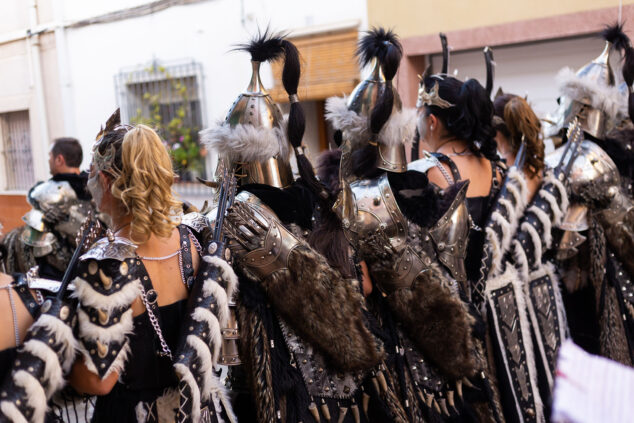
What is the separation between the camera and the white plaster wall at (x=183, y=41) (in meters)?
7.67

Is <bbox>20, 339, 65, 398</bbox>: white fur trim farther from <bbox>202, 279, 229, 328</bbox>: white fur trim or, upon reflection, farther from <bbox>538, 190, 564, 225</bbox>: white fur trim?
<bbox>538, 190, 564, 225</bbox>: white fur trim

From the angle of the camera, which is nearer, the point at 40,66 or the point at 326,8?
the point at 326,8

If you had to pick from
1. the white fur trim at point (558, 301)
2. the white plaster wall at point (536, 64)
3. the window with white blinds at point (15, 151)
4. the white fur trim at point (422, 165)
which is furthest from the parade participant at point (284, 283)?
the window with white blinds at point (15, 151)

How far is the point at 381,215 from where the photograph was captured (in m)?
2.51

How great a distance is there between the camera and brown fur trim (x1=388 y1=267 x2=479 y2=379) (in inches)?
102

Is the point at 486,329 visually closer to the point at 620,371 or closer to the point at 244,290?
the point at 244,290

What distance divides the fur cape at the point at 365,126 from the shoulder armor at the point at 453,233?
1.08 ft

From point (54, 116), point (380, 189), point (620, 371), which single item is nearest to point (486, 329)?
point (380, 189)

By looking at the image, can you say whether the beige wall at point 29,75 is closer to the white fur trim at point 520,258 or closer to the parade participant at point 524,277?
the parade participant at point 524,277

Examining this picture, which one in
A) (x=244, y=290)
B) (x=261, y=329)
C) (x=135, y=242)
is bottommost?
(x=261, y=329)

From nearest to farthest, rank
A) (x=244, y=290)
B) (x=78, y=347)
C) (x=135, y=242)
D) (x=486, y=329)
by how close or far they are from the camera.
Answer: (x=78, y=347), (x=135, y=242), (x=244, y=290), (x=486, y=329)

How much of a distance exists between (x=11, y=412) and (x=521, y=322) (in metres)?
2.18

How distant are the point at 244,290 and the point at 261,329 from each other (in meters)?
0.15

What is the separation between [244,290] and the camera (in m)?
2.26
